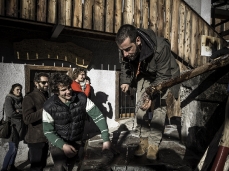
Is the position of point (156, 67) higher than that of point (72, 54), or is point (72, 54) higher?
point (72, 54)

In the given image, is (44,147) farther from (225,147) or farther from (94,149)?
(225,147)

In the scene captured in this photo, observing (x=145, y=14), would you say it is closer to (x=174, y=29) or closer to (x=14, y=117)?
(x=174, y=29)

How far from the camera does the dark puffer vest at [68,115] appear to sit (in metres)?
2.95

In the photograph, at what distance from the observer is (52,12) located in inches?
200

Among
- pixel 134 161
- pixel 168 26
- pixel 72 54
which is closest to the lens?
pixel 134 161

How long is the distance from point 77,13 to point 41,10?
3.09 feet

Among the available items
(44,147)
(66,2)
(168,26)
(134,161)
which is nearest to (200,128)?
(134,161)

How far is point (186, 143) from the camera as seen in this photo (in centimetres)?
368

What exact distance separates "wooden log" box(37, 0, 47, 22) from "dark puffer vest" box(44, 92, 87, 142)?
9.41 ft

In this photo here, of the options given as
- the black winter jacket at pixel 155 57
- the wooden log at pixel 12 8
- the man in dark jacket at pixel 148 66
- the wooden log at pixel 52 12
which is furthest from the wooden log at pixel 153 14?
the wooden log at pixel 12 8

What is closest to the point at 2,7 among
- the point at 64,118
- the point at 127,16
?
the point at 127,16

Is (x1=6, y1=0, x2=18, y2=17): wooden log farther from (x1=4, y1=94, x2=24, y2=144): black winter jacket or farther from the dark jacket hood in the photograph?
the dark jacket hood

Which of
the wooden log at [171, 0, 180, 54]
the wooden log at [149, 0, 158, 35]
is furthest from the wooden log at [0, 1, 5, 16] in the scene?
the wooden log at [171, 0, 180, 54]

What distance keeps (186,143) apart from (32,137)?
2983 mm
